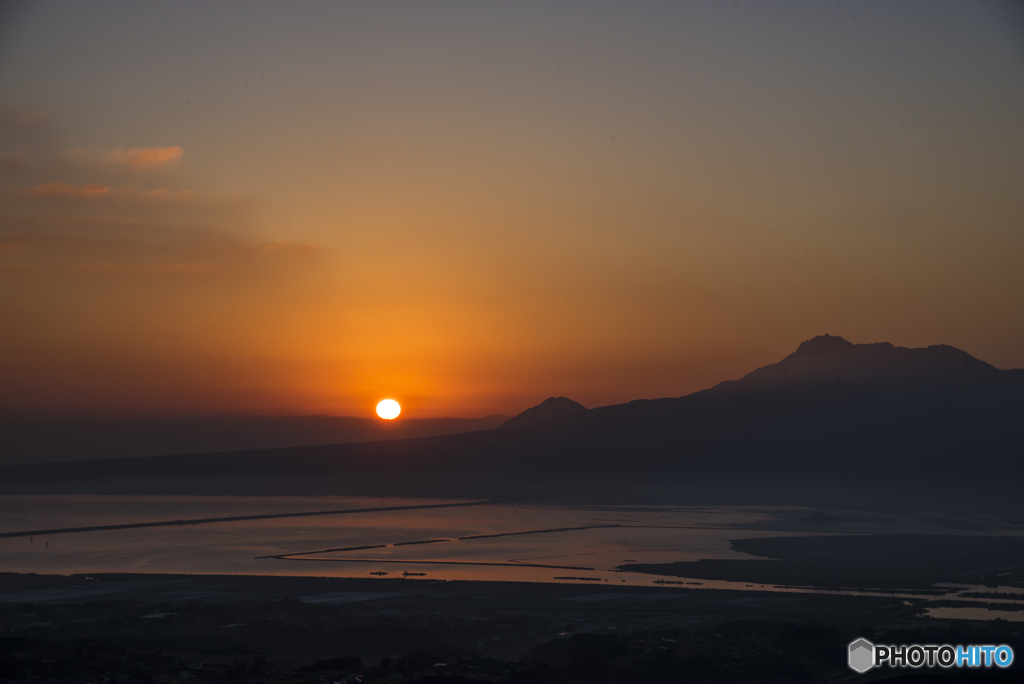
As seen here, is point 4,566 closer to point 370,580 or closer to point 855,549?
point 370,580

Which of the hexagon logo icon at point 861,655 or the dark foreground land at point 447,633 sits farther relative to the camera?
the hexagon logo icon at point 861,655

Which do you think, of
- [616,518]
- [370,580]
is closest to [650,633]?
[370,580]

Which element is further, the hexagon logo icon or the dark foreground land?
the hexagon logo icon

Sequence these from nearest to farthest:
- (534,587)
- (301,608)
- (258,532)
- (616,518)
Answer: (301,608) < (534,587) < (258,532) < (616,518)

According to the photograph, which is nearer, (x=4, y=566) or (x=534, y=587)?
(x=534, y=587)
